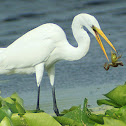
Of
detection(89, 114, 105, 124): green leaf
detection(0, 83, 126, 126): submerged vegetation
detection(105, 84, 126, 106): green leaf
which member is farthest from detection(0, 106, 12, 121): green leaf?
detection(105, 84, 126, 106): green leaf

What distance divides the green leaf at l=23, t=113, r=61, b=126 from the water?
2511 mm

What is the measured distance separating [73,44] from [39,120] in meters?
4.81

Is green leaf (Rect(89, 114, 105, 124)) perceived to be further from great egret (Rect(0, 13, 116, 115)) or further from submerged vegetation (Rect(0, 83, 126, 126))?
great egret (Rect(0, 13, 116, 115))

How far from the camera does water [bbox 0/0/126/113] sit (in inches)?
181

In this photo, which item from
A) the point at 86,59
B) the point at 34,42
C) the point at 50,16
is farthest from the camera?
the point at 50,16

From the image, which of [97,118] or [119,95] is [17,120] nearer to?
[97,118]

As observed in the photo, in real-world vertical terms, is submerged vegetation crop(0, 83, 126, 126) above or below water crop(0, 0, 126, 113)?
above

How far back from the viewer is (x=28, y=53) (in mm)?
4172

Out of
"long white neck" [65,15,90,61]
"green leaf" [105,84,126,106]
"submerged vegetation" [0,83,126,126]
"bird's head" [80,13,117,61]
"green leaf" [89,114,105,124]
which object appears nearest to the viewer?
"submerged vegetation" [0,83,126,126]

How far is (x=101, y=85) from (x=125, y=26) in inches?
117

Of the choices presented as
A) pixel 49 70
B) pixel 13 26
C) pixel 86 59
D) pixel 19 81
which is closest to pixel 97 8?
pixel 13 26

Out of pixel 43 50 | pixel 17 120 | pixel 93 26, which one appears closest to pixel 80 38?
pixel 93 26

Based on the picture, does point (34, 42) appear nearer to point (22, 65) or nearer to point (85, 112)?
point (22, 65)

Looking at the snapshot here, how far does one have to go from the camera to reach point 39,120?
62.4 inches
